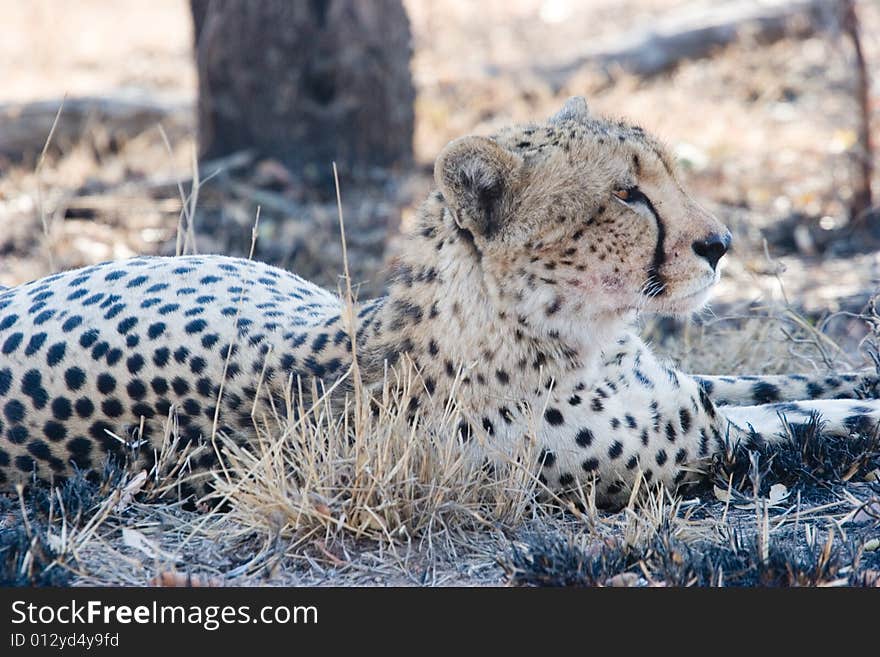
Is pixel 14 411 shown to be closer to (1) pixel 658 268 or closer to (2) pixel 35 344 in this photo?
(2) pixel 35 344

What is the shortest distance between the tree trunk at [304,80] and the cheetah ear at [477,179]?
3.81 metres

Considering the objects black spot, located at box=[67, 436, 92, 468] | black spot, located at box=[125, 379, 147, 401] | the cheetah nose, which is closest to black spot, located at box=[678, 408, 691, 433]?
the cheetah nose

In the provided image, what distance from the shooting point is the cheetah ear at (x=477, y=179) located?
8.70 feet

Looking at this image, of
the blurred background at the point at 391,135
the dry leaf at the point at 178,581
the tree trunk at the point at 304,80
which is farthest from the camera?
the tree trunk at the point at 304,80

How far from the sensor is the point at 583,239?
2.79m

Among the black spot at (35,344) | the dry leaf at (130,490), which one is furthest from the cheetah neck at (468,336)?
the black spot at (35,344)

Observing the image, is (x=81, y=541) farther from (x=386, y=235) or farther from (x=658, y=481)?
(x=386, y=235)

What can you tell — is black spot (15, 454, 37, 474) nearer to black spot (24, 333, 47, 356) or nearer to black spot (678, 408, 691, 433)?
black spot (24, 333, 47, 356)

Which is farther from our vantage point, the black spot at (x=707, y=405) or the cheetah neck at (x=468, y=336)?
the black spot at (x=707, y=405)

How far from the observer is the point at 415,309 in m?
2.87

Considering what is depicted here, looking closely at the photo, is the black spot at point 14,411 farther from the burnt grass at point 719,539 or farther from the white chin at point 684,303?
the white chin at point 684,303

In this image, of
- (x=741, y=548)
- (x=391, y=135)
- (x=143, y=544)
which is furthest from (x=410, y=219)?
(x=741, y=548)

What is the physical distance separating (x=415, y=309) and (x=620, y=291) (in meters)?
0.47

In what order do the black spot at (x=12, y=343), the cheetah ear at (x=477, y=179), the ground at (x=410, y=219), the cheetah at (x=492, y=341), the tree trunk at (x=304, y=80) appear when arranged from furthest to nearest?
the tree trunk at (x=304, y=80), the black spot at (x=12, y=343), the cheetah at (x=492, y=341), the cheetah ear at (x=477, y=179), the ground at (x=410, y=219)
